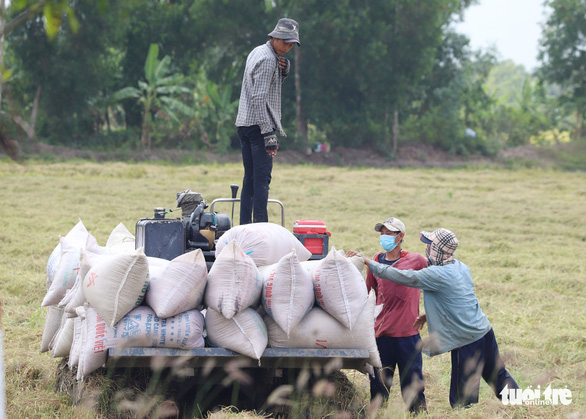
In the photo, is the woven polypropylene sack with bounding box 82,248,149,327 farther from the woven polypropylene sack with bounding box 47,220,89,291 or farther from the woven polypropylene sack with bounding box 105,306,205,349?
the woven polypropylene sack with bounding box 47,220,89,291

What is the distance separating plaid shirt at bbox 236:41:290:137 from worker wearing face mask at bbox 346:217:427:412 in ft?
Answer: 3.76

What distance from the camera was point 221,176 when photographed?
1507cm

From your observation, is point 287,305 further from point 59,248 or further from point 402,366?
point 59,248

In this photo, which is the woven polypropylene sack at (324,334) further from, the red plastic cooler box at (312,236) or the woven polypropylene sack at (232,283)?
the red plastic cooler box at (312,236)

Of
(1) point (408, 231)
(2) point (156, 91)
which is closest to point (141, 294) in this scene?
(1) point (408, 231)

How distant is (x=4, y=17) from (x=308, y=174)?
1518 cm

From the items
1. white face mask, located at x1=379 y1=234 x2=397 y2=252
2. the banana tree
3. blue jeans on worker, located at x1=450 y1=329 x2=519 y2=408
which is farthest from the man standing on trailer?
the banana tree

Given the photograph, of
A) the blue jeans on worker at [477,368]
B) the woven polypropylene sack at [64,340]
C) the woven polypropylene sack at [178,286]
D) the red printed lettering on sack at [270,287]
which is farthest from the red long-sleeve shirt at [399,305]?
the woven polypropylene sack at [64,340]

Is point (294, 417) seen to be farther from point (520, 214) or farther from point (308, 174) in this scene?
point (308, 174)

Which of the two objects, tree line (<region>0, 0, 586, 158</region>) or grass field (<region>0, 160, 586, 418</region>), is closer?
grass field (<region>0, 160, 586, 418</region>)

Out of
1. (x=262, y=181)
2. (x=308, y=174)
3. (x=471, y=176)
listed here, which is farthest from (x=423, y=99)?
(x=262, y=181)

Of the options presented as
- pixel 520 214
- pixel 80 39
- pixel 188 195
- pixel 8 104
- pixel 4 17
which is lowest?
pixel 520 214

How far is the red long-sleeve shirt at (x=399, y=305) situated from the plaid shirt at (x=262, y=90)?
1279mm

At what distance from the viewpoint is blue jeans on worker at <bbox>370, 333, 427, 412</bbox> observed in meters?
3.57
